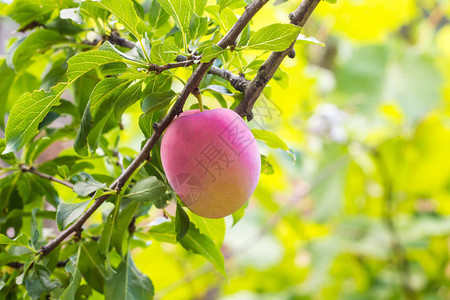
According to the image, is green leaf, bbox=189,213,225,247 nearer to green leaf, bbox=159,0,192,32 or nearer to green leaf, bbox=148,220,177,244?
green leaf, bbox=148,220,177,244

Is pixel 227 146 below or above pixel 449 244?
above

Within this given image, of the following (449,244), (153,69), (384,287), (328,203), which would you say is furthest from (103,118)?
(449,244)

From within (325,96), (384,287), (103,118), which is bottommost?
(384,287)

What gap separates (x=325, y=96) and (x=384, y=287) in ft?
1.68

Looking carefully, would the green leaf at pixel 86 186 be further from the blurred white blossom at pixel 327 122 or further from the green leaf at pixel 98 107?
the blurred white blossom at pixel 327 122

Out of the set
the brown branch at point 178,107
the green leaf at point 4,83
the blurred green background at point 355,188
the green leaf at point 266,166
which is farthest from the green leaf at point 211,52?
the blurred green background at point 355,188

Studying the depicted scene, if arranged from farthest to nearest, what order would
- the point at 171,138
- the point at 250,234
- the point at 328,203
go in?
1. the point at 250,234
2. the point at 328,203
3. the point at 171,138

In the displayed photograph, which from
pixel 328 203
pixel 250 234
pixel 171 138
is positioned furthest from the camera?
pixel 250 234

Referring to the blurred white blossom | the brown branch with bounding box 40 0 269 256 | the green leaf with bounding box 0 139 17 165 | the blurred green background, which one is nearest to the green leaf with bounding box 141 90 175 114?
the brown branch with bounding box 40 0 269 256

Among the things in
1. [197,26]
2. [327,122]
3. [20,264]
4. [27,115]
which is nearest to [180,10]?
[197,26]

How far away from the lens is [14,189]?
1.28 ft

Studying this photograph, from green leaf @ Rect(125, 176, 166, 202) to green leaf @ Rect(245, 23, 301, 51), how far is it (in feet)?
0.33

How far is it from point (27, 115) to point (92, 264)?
0.12 meters

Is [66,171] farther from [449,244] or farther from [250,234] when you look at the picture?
[449,244]
